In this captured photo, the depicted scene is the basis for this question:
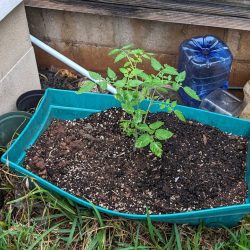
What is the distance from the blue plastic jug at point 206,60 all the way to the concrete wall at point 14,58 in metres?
0.94

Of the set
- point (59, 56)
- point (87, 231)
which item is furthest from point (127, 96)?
point (59, 56)

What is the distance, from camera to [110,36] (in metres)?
2.64

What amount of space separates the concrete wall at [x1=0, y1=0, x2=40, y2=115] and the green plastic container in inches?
10.4

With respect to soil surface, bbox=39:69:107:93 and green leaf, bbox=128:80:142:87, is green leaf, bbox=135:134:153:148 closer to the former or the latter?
green leaf, bbox=128:80:142:87

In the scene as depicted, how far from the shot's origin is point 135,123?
191cm

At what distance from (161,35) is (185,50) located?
20 centimetres

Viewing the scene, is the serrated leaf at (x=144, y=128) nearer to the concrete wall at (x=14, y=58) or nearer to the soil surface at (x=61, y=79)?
the concrete wall at (x=14, y=58)

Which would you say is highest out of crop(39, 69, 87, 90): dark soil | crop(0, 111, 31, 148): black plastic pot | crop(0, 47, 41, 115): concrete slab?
crop(0, 47, 41, 115): concrete slab

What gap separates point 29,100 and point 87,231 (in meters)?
0.93

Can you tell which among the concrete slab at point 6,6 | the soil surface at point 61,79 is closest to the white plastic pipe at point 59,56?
the soil surface at point 61,79

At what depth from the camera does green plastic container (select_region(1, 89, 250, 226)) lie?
1.79 meters

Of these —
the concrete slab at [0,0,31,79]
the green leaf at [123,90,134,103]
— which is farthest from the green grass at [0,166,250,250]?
the concrete slab at [0,0,31,79]

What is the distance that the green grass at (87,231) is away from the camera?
6.20 ft

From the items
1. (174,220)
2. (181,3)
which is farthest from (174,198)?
(181,3)
